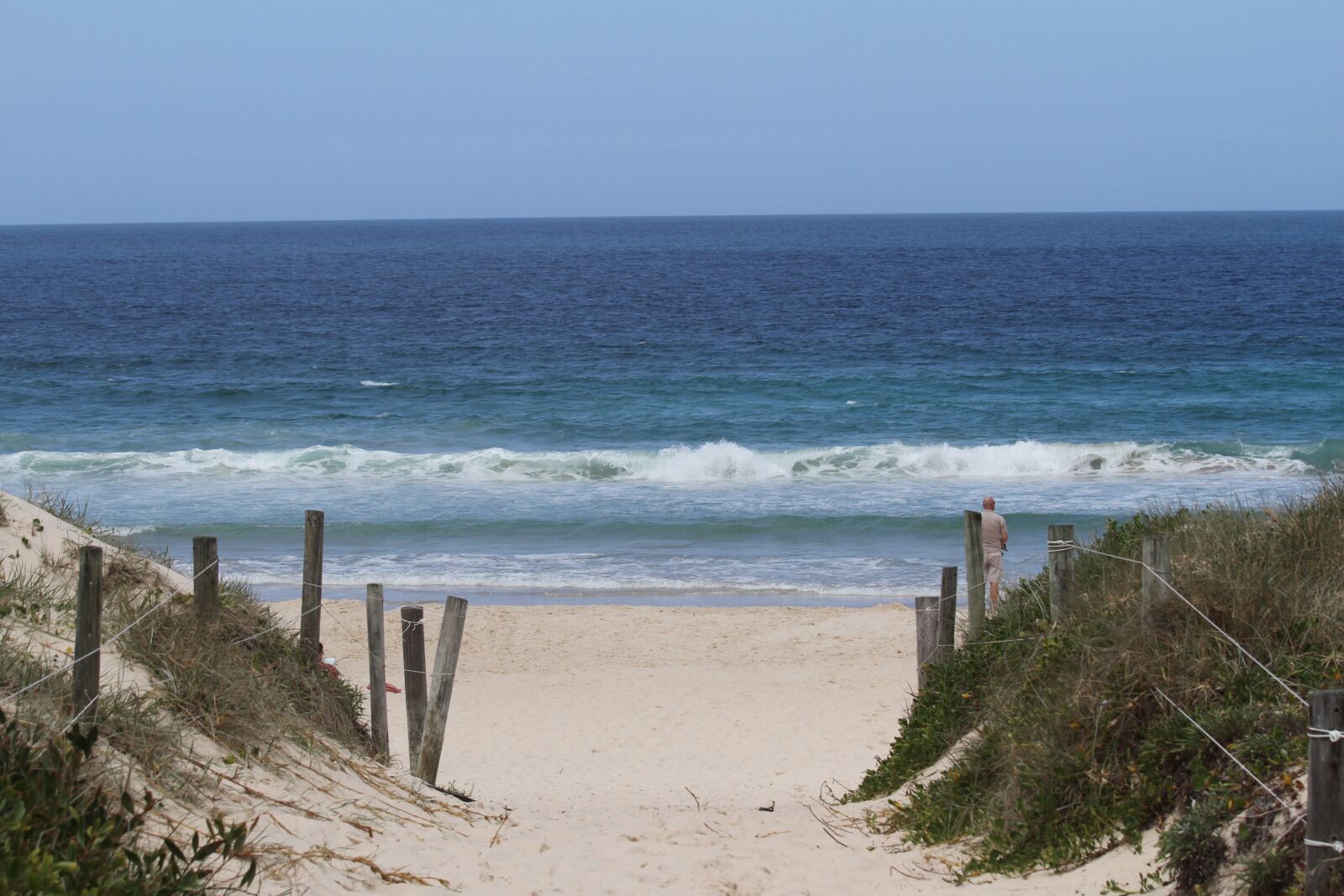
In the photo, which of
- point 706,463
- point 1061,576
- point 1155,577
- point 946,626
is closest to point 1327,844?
point 1155,577

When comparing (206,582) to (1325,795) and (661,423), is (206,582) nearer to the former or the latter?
→ (1325,795)

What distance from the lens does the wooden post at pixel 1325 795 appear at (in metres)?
4.20

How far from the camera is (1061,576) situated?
24.6 ft

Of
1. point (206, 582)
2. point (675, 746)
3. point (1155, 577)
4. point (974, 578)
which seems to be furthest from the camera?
point (675, 746)

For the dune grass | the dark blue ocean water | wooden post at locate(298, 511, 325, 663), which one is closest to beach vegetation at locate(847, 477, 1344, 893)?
the dune grass

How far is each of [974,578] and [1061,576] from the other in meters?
1.07

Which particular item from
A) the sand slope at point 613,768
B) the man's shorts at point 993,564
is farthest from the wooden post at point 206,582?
the man's shorts at point 993,564

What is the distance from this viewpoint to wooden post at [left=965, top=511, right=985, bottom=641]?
846 centimetres

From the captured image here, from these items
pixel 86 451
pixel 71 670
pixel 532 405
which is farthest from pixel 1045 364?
pixel 71 670

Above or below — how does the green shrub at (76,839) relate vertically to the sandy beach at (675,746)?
above

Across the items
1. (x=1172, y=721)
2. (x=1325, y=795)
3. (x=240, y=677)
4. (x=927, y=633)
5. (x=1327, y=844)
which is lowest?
(x=927, y=633)

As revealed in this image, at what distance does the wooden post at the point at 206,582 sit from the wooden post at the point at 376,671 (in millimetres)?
1349

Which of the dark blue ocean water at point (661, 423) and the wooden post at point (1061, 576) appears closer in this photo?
the wooden post at point (1061, 576)

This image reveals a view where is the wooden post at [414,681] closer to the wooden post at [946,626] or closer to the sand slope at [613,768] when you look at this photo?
the sand slope at [613,768]
